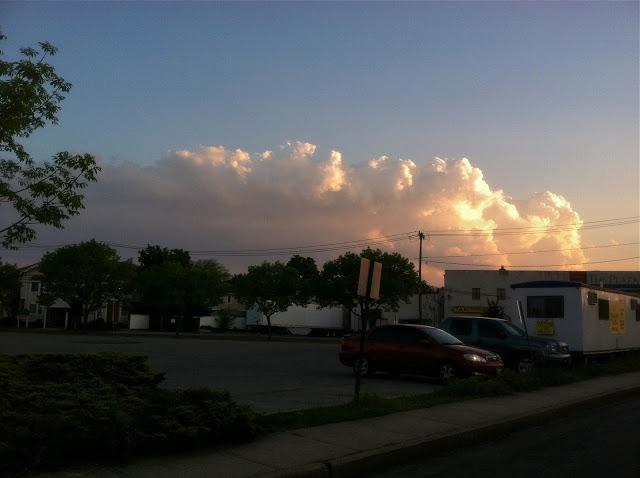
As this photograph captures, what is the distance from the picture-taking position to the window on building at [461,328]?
20.8m

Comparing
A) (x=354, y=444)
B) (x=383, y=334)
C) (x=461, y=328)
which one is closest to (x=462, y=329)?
(x=461, y=328)

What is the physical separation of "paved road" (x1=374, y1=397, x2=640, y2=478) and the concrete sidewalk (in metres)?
0.24

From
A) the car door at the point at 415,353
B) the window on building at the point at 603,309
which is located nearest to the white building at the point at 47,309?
the window on building at the point at 603,309

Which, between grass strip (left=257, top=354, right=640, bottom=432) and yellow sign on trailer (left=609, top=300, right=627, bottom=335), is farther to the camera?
yellow sign on trailer (left=609, top=300, right=627, bottom=335)

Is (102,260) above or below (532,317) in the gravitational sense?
above

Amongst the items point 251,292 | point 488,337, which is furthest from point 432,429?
point 251,292

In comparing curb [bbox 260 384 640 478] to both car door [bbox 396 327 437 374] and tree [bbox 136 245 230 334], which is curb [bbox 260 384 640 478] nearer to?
car door [bbox 396 327 437 374]

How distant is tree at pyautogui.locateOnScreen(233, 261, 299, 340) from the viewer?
53.9m

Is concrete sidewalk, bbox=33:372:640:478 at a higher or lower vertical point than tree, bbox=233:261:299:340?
lower

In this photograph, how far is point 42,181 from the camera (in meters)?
9.52

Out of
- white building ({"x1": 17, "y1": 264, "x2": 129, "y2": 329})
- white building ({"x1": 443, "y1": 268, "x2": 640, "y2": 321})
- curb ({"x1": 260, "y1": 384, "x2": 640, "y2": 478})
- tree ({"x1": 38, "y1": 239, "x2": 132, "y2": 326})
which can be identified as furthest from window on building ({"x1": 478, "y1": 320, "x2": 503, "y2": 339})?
white building ({"x1": 17, "y1": 264, "x2": 129, "y2": 329})

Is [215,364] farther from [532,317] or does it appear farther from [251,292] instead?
[251,292]

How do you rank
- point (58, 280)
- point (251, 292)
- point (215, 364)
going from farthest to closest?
point (58, 280) → point (251, 292) → point (215, 364)

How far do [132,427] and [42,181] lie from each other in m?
4.04
